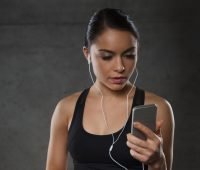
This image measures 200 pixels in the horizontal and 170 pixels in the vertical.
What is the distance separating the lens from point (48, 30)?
2.52 meters

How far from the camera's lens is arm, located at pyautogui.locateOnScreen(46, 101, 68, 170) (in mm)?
1476

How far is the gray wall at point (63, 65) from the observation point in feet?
8.04

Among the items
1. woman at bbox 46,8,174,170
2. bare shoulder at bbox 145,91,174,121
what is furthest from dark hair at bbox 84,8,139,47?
bare shoulder at bbox 145,91,174,121

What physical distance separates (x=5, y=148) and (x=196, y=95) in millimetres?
1223

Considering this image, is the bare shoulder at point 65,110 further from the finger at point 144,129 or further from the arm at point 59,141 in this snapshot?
the finger at point 144,129

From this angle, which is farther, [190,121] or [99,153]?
[190,121]

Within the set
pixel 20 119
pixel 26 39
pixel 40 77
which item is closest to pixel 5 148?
pixel 20 119

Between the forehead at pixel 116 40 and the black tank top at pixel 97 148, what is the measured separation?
0.21 meters

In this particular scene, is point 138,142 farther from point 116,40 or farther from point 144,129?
point 116,40

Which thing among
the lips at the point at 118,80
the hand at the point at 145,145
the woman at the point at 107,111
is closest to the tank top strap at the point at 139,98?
the woman at the point at 107,111

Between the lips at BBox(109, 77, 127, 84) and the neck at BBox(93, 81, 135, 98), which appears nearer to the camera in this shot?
the lips at BBox(109, 77, 127, 84)

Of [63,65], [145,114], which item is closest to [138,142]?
[145,114]

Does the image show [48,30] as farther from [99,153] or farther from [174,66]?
[99,153]

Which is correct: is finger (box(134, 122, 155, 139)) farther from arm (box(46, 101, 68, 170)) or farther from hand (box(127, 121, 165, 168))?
arm (box(46, 101, 68, 170))
